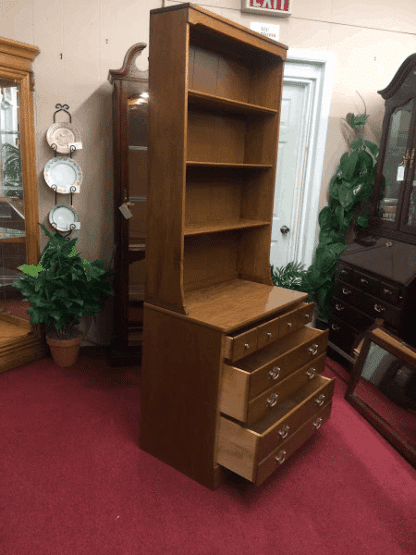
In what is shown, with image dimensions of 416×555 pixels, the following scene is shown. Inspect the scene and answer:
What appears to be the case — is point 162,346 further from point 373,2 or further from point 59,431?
point 373,2

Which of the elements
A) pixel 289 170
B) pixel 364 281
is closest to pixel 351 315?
pixel 364 281

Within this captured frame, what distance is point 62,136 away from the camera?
9.86ft

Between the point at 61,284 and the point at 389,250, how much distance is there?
2180 millimetres

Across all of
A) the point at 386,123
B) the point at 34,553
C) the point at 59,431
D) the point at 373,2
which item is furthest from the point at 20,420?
the point at 373,2

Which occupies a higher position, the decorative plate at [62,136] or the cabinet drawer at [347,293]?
the decorative plate at [62,136]

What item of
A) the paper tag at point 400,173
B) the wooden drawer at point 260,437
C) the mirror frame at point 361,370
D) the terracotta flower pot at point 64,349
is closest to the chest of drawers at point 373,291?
the mirror frame at point 361,370

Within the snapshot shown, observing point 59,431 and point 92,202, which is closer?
point 59,431

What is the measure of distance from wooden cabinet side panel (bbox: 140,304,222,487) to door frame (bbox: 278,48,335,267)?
2.01 meters

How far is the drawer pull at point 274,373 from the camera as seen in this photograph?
195cm

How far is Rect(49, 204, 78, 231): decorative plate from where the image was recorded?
10.1ft

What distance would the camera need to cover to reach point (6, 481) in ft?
6.45

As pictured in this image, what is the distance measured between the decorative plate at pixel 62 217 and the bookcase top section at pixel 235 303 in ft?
4.31

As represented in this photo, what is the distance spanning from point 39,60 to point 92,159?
71 centimetres

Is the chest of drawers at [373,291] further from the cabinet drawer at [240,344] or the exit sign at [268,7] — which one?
the exit sign at [268,7]
